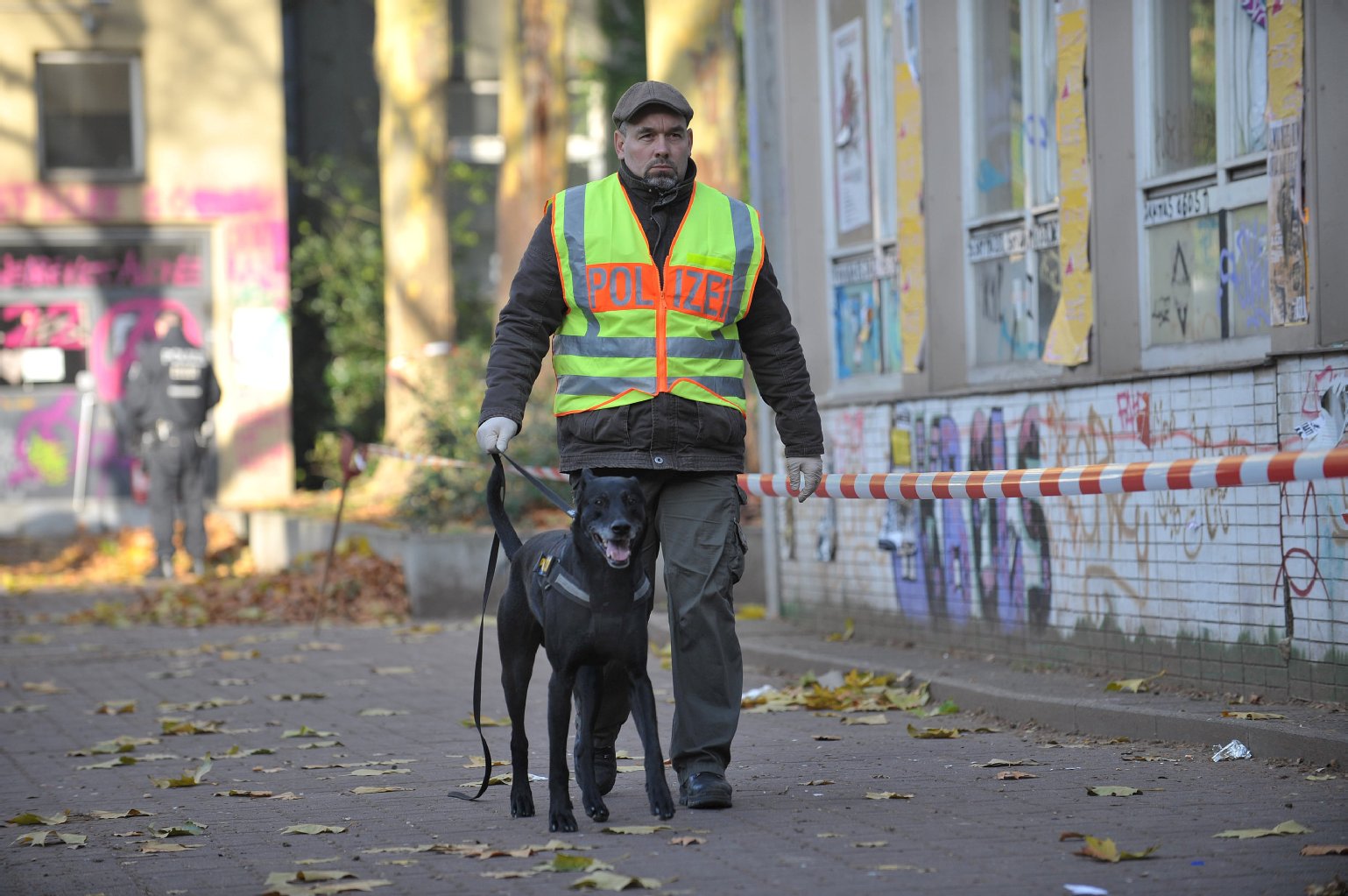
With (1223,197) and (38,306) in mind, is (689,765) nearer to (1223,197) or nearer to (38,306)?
(1223,197)

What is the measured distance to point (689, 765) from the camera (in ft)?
20.2

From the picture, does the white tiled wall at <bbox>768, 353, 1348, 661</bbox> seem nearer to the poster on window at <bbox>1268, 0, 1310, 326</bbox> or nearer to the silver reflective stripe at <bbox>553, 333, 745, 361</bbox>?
the poster on window at <bbox>1268, 0, 1310, 326</bbox>

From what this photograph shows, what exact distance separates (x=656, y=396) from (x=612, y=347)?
222 millimetres

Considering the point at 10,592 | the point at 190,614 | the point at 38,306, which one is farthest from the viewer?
the point at 38,306

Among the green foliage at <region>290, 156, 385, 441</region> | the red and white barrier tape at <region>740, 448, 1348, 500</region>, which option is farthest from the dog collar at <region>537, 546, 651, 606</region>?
the green foliage at <region>290, 156, 385, 441</region>

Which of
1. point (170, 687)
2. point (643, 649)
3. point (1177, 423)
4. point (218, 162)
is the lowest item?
point (170, 687)

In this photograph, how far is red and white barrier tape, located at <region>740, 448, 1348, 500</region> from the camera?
5.51m

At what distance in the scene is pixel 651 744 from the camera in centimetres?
583

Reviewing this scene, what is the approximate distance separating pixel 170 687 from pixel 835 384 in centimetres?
460

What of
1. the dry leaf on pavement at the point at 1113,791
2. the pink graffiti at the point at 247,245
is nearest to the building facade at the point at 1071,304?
the dry leaf on pavement at the point at 1113,791

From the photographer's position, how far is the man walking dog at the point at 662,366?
620cm

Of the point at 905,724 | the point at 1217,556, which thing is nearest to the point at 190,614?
the point at 905,724

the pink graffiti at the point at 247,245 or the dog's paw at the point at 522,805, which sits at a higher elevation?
the pink graffiti at the point at 247,245

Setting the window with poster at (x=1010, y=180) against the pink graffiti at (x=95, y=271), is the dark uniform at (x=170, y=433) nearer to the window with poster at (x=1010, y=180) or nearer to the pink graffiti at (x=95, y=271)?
the pink graffiti at (x=95, y=271)
